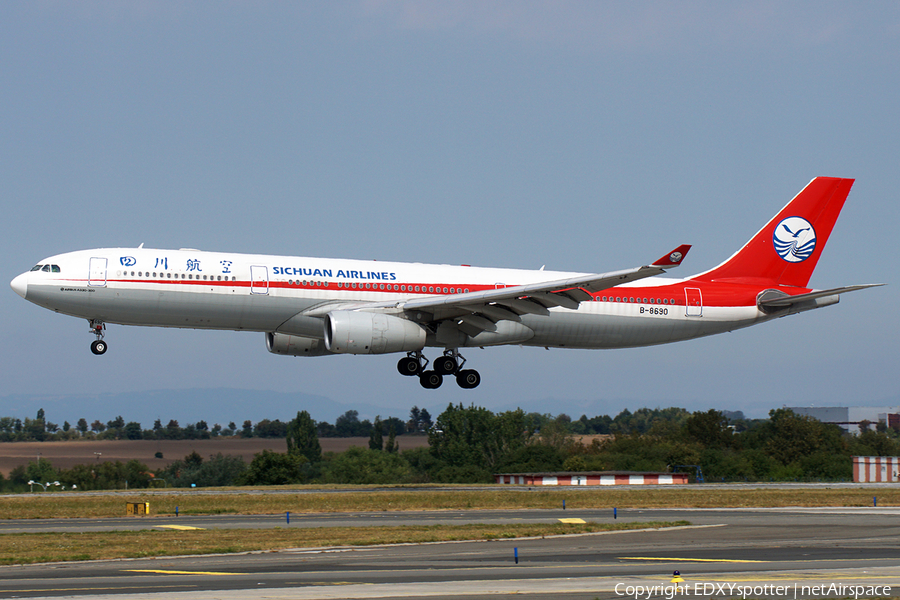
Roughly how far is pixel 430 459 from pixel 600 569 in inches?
3904

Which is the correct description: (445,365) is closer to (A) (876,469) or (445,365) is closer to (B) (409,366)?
(B) (409,366)

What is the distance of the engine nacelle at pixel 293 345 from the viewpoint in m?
41.8

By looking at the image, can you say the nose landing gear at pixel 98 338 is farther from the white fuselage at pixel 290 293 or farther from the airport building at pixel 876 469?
the airport building at pixel 876 469

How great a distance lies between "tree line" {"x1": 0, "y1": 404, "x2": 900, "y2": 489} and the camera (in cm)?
8819

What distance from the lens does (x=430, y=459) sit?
118 meters

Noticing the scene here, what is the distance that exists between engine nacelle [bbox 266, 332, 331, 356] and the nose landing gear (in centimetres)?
694

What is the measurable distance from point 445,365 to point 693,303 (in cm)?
1218

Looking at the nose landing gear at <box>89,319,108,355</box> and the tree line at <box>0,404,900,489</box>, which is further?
the tree line at <box>0,404,900,489</box>

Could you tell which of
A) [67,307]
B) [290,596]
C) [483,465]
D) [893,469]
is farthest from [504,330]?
[483,465]

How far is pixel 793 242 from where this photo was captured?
47.4 m

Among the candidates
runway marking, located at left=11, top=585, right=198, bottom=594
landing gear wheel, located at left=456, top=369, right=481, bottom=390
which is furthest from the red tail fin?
runway marking, located at left=11, top=585, right=198, bottom=594

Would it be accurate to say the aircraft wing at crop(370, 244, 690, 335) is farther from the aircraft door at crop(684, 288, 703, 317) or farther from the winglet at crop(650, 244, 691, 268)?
the aircraft door at crop(684, 288, 703, 317)

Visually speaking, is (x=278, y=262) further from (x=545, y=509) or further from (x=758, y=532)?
(x=758, y=532)

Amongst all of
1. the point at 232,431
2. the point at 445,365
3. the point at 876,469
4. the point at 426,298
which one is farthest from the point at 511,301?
the point at 232,431
